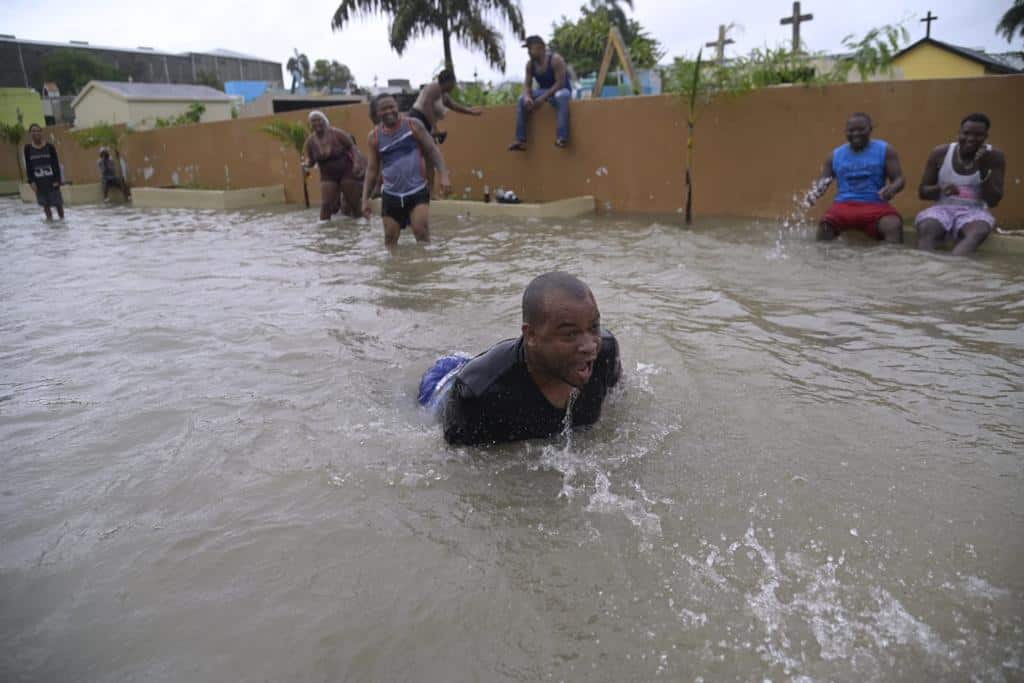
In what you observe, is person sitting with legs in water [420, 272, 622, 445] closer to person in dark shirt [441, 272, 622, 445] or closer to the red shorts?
person in dark shirt [441, 272, 622, 445]

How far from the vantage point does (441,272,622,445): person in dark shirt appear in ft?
8.98

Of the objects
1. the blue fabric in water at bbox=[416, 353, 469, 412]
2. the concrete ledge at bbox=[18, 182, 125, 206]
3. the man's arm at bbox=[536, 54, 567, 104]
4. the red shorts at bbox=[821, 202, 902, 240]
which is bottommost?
the blue fabric in water at bbox=[416, 353, 469, 412]

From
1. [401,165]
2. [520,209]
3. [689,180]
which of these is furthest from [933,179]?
[520,209]

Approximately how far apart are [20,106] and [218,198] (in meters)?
28.1

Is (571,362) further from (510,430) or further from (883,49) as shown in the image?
(883,49)

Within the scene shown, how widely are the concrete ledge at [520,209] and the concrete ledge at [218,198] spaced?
601cm

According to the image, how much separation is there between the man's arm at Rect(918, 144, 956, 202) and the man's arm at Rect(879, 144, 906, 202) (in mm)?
201

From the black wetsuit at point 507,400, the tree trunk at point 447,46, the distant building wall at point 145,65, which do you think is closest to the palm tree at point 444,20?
the tree trunk at point 447,46

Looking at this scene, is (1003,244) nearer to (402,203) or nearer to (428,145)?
(428,145)

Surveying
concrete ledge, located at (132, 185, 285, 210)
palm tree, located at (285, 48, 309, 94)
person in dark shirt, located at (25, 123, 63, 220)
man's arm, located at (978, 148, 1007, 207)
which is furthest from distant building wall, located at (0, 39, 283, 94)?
man's arm, located at (978, 148, 1007, 207)

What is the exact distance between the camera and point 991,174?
6758mm

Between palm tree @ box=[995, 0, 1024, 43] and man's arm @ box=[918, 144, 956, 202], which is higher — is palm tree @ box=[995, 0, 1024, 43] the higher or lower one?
the higher one

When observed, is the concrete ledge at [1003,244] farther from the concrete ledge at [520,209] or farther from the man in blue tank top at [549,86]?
the man in blue tank top at [549,86]

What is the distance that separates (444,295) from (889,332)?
3345 mm
